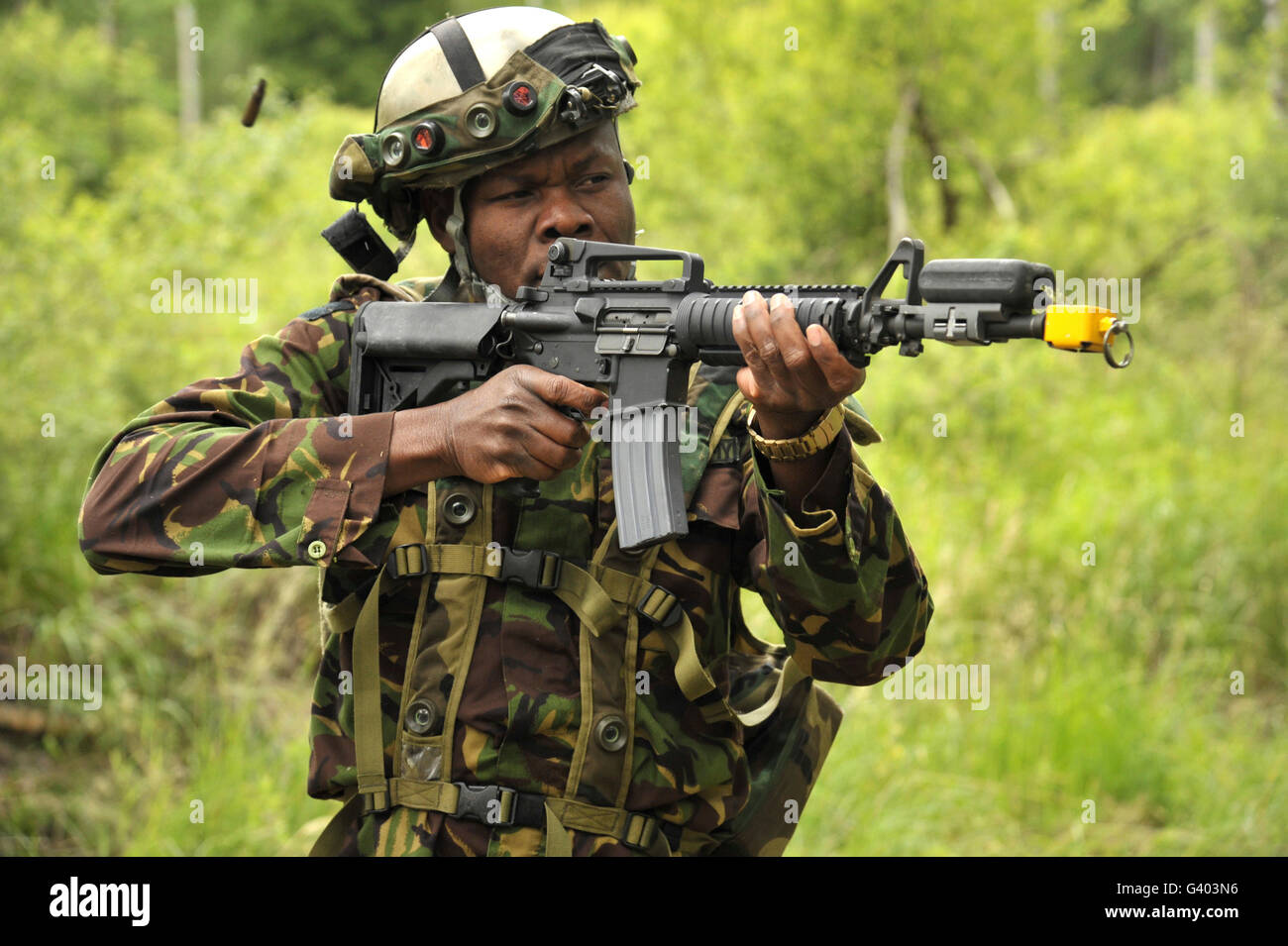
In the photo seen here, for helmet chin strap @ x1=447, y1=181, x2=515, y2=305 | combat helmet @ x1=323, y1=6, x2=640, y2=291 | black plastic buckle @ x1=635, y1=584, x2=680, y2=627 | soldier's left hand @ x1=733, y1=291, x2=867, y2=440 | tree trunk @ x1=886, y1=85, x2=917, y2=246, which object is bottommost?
black plastic buckle @ x1=635, y1=584, x2=680, y2=627

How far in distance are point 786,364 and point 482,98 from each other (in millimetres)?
954

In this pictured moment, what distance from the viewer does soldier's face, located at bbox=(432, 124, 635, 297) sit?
273 centimetres

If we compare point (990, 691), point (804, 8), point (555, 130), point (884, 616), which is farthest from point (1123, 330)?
point (804, 8)

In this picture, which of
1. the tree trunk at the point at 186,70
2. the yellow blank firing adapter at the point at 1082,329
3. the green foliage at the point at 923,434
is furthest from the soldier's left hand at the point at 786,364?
the tree trunk at the point at 186,70

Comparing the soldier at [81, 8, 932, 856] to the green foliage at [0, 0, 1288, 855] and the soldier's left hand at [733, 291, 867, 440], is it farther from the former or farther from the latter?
the green foliage at [0, 0, 1288, 855]

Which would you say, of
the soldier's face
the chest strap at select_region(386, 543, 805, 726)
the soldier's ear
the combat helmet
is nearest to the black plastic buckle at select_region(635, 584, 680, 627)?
the chest strap at select_region(386, 543, 805, 726)

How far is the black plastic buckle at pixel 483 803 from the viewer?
8.34ft

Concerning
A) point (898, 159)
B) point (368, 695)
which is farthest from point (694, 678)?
point (898, 159)

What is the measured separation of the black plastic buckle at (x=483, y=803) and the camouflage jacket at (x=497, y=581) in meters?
0.03

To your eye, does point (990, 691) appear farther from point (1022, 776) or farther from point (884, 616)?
point (884, 616)

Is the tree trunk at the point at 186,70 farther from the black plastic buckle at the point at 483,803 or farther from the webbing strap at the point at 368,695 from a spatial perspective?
the black plastic buckle at the point at 483,803

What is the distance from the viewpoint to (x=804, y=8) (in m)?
9.01

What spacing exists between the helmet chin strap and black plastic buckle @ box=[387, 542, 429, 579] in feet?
1.82
